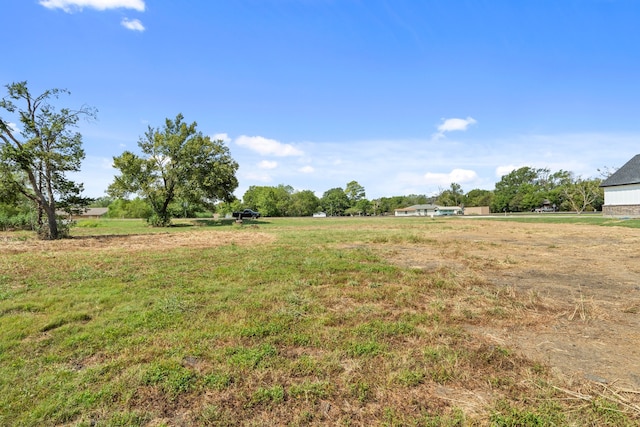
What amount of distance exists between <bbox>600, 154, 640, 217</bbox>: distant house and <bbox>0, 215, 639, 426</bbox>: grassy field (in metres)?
36.0

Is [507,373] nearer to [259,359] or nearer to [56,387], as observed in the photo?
[259,359]

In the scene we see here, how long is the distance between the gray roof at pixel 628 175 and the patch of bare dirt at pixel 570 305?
28.1 m

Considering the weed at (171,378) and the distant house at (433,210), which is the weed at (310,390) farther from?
the distant house at (433,210)

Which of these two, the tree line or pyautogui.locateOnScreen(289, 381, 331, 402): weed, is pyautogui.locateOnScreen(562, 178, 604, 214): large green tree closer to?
the tree line

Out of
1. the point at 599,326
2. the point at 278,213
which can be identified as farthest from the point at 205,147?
the point at 278,213

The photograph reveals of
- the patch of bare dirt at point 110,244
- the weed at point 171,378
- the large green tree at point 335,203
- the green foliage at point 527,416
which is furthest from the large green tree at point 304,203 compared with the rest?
the green foliage at point 527,416

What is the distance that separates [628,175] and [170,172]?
151 feet

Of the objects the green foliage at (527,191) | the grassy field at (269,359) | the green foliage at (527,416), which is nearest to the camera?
the green foliage at (527,416)

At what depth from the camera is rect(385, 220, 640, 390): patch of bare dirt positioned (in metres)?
3.19

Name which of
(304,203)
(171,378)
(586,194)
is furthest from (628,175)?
(304,203)

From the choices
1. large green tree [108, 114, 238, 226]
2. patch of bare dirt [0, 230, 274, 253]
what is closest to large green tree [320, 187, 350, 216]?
large green tree [108, 114, 238, 226]

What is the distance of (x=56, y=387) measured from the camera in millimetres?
2664

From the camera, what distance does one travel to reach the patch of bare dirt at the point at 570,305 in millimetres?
3189

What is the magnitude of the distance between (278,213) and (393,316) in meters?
73.5
